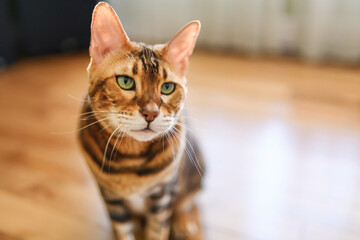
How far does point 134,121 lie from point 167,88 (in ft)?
0.32

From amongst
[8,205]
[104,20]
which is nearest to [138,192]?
[104,20]

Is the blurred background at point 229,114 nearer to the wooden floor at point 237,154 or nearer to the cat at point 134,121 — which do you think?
the wooden floor at point 237,154

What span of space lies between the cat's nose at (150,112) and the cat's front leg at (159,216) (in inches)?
Answer: 9.3

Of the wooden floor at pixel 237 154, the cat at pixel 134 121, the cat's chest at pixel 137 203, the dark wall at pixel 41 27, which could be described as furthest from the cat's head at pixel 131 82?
the dark wall at pixel 41 27

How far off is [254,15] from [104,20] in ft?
5.10

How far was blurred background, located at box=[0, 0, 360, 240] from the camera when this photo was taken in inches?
41.0

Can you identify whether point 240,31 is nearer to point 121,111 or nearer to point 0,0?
point 0,0

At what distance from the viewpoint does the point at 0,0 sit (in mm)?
1790

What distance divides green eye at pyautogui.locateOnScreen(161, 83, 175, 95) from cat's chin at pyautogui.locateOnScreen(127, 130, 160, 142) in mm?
82

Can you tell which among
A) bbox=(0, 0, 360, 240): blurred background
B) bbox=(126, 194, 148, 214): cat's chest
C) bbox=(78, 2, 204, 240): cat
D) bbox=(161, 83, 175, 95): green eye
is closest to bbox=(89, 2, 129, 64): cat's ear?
bbox=(78, 2, 204, 240): cat

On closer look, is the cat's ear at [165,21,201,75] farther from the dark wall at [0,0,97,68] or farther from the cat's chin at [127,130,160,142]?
the dark wall at [0,0,97,68]

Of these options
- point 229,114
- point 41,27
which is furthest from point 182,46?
point 41,27

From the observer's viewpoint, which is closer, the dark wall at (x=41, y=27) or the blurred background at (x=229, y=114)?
the blurred background at (x=229, y=114)

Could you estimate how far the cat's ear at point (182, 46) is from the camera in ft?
2.26
